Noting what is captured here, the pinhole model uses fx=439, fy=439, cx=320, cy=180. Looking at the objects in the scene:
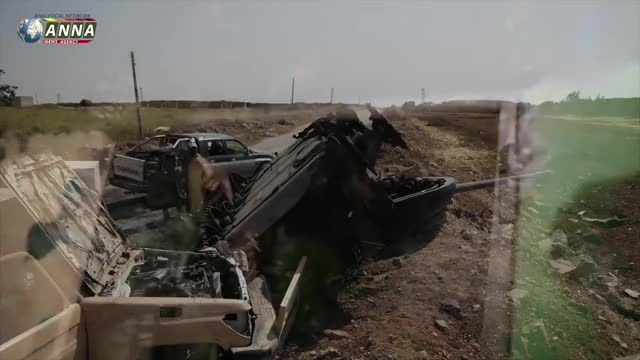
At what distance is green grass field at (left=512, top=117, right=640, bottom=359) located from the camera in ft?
14.8

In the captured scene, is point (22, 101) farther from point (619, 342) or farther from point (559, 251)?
point (619, 342)

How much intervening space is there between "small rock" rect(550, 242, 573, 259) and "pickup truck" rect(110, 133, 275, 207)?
6548mm

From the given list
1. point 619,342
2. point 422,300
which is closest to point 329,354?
point 422,300

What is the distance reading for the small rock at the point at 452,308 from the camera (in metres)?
4.77

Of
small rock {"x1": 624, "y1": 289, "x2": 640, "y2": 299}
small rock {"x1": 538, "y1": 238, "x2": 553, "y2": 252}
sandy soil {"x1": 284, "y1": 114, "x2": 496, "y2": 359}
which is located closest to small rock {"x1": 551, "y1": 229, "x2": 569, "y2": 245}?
small rock {"x1": 538, "y1": 238, "x2": 553, "y2": 252}

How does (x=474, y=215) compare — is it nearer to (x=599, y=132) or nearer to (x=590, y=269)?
(x=590, y=269)

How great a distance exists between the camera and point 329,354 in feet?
13.7

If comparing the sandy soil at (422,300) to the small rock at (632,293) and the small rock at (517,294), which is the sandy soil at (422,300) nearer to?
the small rock at (517,294)

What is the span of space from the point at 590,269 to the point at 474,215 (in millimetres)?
3004

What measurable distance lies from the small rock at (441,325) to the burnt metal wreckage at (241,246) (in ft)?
4.13

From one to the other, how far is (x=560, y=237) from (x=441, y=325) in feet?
16.8

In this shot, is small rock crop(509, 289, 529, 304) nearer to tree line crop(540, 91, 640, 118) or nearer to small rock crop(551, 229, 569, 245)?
small rock crop(551, 229, 569, 245)

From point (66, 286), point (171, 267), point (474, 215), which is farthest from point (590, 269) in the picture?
point (66, 286)

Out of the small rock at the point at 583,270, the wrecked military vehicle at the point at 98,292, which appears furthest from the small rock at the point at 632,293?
the wrecked military vehicle at the point at 98,292
